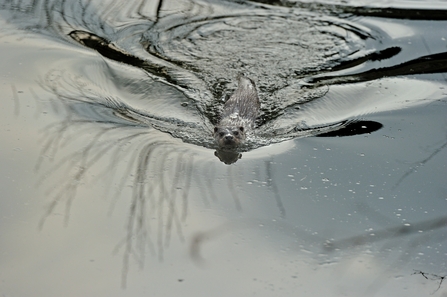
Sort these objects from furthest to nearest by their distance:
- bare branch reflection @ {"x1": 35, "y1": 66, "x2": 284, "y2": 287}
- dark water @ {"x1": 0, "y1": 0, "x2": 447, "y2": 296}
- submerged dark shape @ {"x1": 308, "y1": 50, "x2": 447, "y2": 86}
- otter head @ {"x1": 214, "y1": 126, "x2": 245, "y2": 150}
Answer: submerged dark shape @ {"x1": 308, "y1": 50, "x2": 447, "y2": 86}
otter head @ {"x1": 214, "y1": 126, "x2": 245, "y2": 150}
bare branch reflection @ {"x1": 35, "y1": 66, "x2": 284, "y2": 287}
dark water @ {"x1": 0, "y1": 0, "x2": 447, "y2": 296}

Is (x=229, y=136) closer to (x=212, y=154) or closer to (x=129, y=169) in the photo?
(x=212, y=154)

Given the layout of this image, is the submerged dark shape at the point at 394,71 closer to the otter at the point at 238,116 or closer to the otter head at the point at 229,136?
the otter at the point at 238,116

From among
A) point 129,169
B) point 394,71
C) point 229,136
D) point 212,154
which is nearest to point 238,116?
point 229,136

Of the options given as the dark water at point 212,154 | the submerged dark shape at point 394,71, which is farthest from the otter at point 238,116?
the submerged dark shape at point 394,71

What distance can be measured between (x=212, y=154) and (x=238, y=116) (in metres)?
0.74

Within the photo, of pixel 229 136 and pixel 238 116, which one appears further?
pixel 238 116

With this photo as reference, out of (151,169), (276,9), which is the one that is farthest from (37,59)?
(276,9)

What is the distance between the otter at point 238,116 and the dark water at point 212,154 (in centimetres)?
12

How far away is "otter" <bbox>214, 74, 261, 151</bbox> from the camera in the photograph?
15.7 feet

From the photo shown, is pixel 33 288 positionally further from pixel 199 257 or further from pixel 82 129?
pixel 82 129

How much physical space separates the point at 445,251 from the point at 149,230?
172 cm

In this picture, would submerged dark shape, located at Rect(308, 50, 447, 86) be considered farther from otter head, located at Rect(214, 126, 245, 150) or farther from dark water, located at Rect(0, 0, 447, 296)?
otter head, located at Rect(214, 126, 245, 150)

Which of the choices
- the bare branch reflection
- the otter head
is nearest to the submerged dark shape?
the otter head

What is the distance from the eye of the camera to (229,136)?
4754mm
